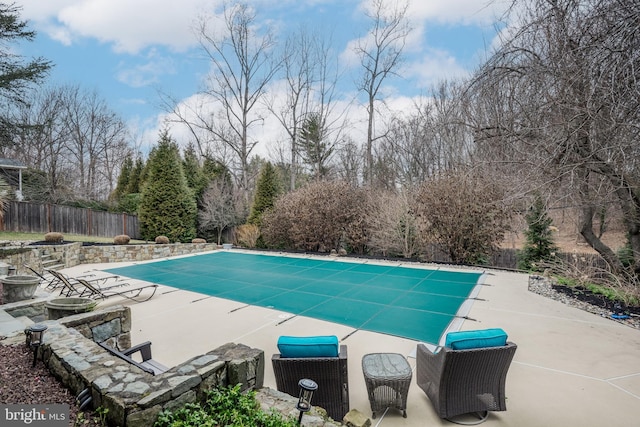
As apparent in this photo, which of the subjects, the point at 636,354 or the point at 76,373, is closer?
the point at 76,373

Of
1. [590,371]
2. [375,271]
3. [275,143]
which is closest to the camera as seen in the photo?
[590,371]

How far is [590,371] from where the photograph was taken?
12.4ft

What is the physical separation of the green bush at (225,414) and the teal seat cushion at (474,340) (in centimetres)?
152

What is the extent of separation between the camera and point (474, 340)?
2.89 m

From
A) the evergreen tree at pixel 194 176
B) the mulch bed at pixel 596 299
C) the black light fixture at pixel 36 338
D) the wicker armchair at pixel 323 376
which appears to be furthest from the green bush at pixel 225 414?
the evergreen tree at pixel 194 176

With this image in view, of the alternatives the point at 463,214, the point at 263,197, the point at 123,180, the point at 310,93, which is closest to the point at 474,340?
the point at 463,214

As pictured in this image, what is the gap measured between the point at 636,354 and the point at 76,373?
633 centimetres

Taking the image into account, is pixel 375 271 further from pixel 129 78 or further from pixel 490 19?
pixel 129 78

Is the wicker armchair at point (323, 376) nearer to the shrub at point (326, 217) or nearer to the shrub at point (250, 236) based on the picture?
the shrub at point (326, 217)

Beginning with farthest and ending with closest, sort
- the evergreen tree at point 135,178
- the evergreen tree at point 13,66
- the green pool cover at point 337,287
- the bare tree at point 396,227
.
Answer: the evergreen tree at point 135,178, the evergreen tree at point 13,66, the bare tree at point 396,227, the green pool cover at point 337,287

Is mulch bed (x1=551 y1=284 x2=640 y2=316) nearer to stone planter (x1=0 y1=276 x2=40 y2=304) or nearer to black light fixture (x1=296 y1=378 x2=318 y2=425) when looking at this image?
black light fixture (x1=296 y1=378 x2=318 y2=425)

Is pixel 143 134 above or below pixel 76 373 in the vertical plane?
above

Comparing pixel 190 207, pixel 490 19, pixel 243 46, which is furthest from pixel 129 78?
pixel 490 19

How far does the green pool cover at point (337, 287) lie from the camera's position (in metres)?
5.73
